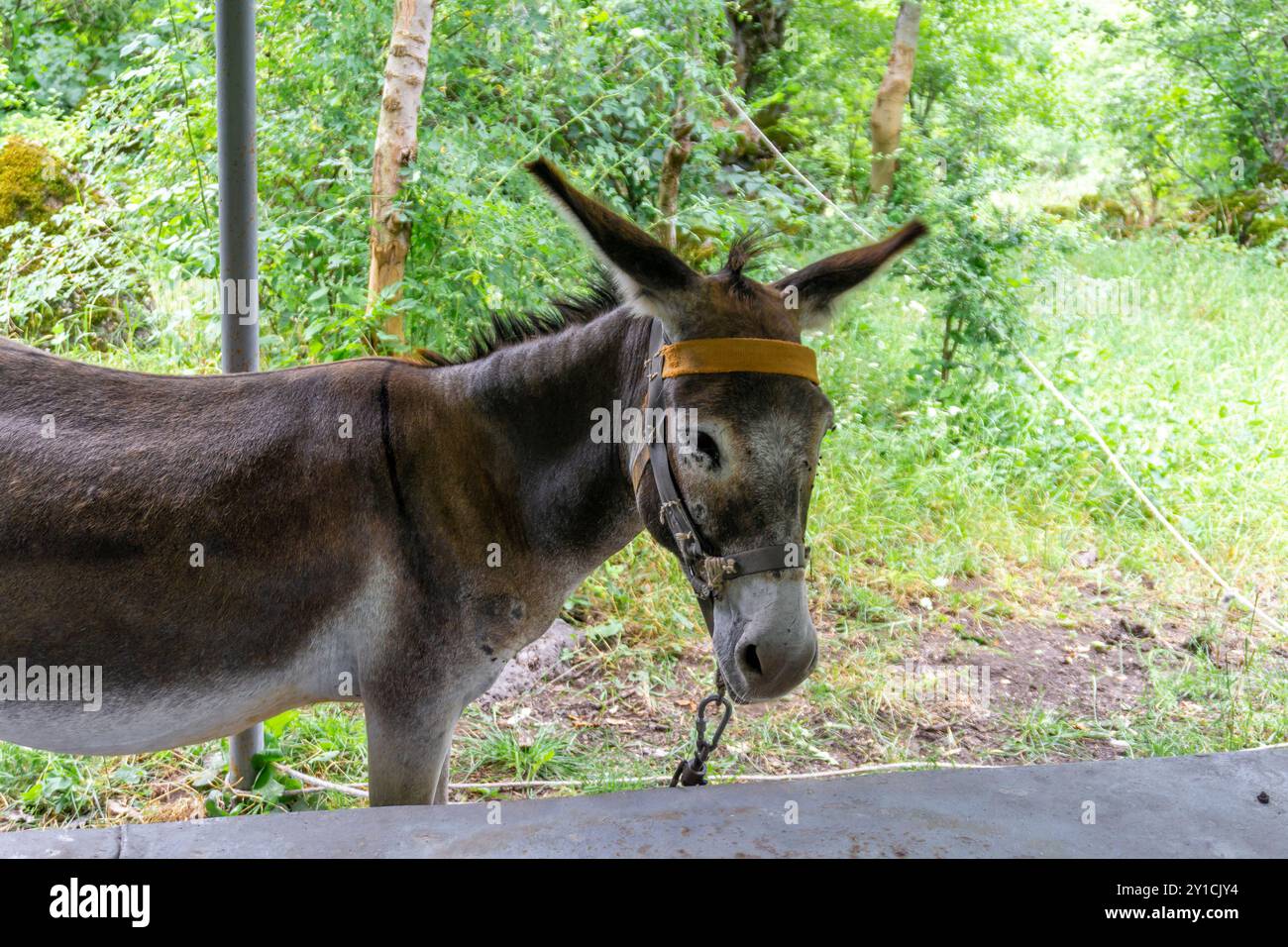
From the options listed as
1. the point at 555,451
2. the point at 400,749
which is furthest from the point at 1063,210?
the point at 400,749

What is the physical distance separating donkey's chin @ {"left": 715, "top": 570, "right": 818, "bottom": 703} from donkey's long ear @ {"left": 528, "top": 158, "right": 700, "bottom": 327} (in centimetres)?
62

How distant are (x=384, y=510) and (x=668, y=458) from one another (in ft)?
2.38

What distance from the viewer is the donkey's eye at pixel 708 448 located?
2210 millimetres

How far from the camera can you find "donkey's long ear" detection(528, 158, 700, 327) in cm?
219

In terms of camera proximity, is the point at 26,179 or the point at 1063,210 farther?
the point at 1063,210

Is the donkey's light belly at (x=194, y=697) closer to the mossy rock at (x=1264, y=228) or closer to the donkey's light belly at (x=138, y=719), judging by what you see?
the donkey's light belly at (x=138, y=719)

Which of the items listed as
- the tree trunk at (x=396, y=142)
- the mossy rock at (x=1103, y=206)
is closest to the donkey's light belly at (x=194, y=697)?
the tree trunk at (x=396, y=142)

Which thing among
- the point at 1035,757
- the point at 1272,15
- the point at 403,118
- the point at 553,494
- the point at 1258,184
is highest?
the point at 1272,15

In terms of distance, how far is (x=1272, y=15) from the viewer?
41.6 ft

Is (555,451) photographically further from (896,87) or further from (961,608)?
(896,87)

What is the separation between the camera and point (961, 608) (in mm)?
5426
